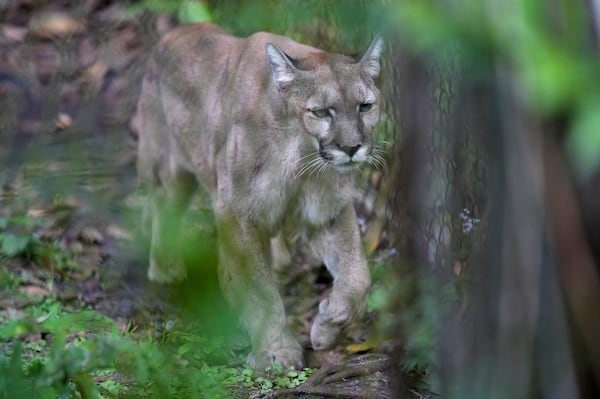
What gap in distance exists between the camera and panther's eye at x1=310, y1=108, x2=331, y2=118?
4.47m

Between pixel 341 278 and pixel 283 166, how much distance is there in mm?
515

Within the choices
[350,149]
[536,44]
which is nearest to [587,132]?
[536,44]

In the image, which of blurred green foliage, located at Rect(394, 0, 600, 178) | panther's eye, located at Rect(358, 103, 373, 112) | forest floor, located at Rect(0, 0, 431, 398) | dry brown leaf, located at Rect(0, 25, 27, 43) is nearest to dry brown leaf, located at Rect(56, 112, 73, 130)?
forest floor, located at Rect(0, 0, 431, 398)

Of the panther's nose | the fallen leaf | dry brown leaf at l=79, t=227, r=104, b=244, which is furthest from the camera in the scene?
the fallen leaf

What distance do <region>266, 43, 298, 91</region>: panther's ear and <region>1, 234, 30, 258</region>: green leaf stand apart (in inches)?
81.3

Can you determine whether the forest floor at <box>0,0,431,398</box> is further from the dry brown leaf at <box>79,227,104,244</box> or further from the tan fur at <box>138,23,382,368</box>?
the tan fur at <box>138,23,382,368</box>

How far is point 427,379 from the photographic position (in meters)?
3.77

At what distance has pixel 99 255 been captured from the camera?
20.7 ft

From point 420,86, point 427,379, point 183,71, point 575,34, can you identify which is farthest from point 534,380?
point 183,71

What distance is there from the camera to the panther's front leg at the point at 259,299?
4.65 m

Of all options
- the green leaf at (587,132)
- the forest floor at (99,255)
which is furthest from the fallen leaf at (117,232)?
the green leaf at (587,132)

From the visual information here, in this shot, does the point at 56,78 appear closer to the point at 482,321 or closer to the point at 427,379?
the point at 427,379

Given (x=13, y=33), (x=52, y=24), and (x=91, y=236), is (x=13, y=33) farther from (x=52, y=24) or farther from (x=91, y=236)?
(x=91, y=236)

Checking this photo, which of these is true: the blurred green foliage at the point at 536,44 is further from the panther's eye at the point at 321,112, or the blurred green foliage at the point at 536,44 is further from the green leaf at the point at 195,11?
the green leaf at the point at 195,11
